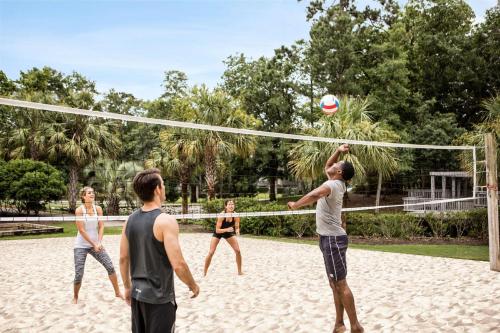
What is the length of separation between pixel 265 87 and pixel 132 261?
3044 cm

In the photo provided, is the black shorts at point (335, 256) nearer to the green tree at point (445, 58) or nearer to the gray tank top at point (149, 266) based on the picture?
the gray tank top at point (149, 266)

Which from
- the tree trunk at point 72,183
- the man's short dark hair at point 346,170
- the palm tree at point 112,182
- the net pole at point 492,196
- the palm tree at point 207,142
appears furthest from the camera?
the tree trunk at point 72,183

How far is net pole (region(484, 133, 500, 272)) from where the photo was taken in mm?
9000

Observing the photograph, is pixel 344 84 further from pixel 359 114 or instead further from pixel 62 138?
pixel 62 138

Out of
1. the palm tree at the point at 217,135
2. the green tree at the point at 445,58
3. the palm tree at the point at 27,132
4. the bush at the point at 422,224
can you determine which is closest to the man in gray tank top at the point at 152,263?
the bush at the point at 422,224

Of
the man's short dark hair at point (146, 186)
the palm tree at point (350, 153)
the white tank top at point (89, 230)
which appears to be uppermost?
the palm tree at point (350, 153)

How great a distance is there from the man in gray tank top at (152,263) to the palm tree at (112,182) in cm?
1768

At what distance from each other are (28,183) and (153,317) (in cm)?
1966

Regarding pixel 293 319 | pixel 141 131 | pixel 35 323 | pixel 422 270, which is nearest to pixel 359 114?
pixel 422 270

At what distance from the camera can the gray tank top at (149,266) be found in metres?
3.15

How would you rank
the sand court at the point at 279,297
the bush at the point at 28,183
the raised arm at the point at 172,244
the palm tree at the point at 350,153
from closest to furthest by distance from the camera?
the raised arm at the point at 172,244 → the sand court at the point at 279,297 → the palm tree at the point at 350,153 → the bush at the point at 28,183

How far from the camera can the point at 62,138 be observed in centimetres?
2350

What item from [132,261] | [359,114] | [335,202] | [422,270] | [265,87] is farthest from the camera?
[265,87]

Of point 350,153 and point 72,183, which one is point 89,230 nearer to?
point 350,153
